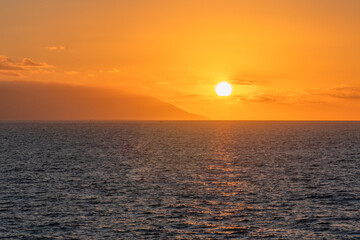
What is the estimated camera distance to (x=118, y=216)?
46.8 m

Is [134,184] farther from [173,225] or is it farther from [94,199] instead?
[173,225]

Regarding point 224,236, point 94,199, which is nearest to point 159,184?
point 94,199

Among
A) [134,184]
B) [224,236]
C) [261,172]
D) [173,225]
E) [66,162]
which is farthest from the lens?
[66,162]

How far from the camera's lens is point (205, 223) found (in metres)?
44.2

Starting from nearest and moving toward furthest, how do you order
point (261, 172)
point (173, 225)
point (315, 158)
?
point (173, 225) < point (261, 172) < point (315, 158)

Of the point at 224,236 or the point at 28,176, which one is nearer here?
the point at 224,236

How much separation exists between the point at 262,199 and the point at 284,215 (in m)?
8.54

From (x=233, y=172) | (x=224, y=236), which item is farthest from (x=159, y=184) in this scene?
(x=224, y=236)

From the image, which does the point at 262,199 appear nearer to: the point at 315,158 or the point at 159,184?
the point at 159,184

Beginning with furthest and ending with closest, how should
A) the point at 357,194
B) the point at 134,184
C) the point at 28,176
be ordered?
the point at 28,176
the point at 134,184
the point at 357,194

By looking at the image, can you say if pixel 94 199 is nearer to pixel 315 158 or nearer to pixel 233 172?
pixel 233 172

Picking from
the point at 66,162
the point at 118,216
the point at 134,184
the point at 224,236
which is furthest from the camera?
the point at 66,162

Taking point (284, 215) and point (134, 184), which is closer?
point (284, 215)

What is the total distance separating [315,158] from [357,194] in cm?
5211
